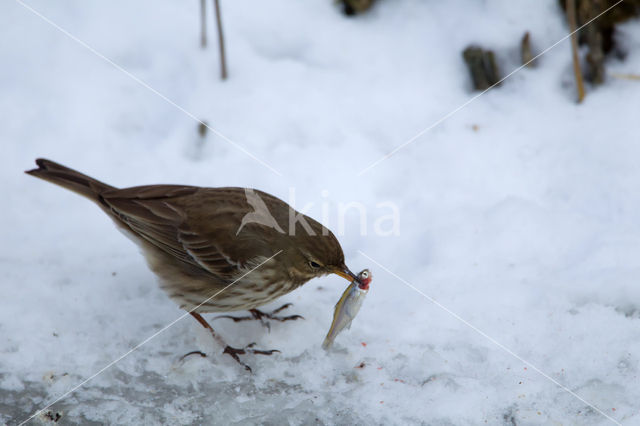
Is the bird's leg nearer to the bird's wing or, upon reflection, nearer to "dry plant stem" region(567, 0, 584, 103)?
the bird's wing

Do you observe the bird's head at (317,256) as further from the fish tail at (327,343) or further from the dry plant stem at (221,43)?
the dry plant stem at (221,43)

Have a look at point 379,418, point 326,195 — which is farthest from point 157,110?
point 379,418

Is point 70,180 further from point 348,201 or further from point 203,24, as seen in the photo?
point 203,24

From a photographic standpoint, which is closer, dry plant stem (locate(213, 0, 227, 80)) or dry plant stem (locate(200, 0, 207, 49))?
dry plant stem (locate(213, 0, 227, 80))

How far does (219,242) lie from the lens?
4117 mm

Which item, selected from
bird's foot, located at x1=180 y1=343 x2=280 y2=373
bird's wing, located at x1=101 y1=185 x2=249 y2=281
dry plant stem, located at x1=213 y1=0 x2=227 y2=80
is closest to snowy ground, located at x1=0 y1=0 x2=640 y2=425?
bird's foot, located at x1=180 y1=343 x2=280 y2=373

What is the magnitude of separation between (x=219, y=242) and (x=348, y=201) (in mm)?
1325

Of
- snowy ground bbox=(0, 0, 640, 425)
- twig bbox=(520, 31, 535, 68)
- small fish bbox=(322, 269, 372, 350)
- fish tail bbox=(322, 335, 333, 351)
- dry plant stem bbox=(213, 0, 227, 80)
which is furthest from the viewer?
twig bbox=(520, 31, 535, 68)

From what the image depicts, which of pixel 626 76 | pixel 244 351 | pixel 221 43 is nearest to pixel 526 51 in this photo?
pixel 626 76

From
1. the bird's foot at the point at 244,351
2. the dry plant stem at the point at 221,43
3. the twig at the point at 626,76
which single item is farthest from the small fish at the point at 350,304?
the twig at the point at 626,76

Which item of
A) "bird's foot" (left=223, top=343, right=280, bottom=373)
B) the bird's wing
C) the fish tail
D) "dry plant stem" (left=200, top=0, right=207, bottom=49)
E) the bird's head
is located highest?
"dry plant stem" (left=200, top=0, right=207, bottom=49)

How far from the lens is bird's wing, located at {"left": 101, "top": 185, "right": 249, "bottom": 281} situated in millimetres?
4090

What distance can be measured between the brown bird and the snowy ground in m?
0.29

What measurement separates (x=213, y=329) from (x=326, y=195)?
1459mm
